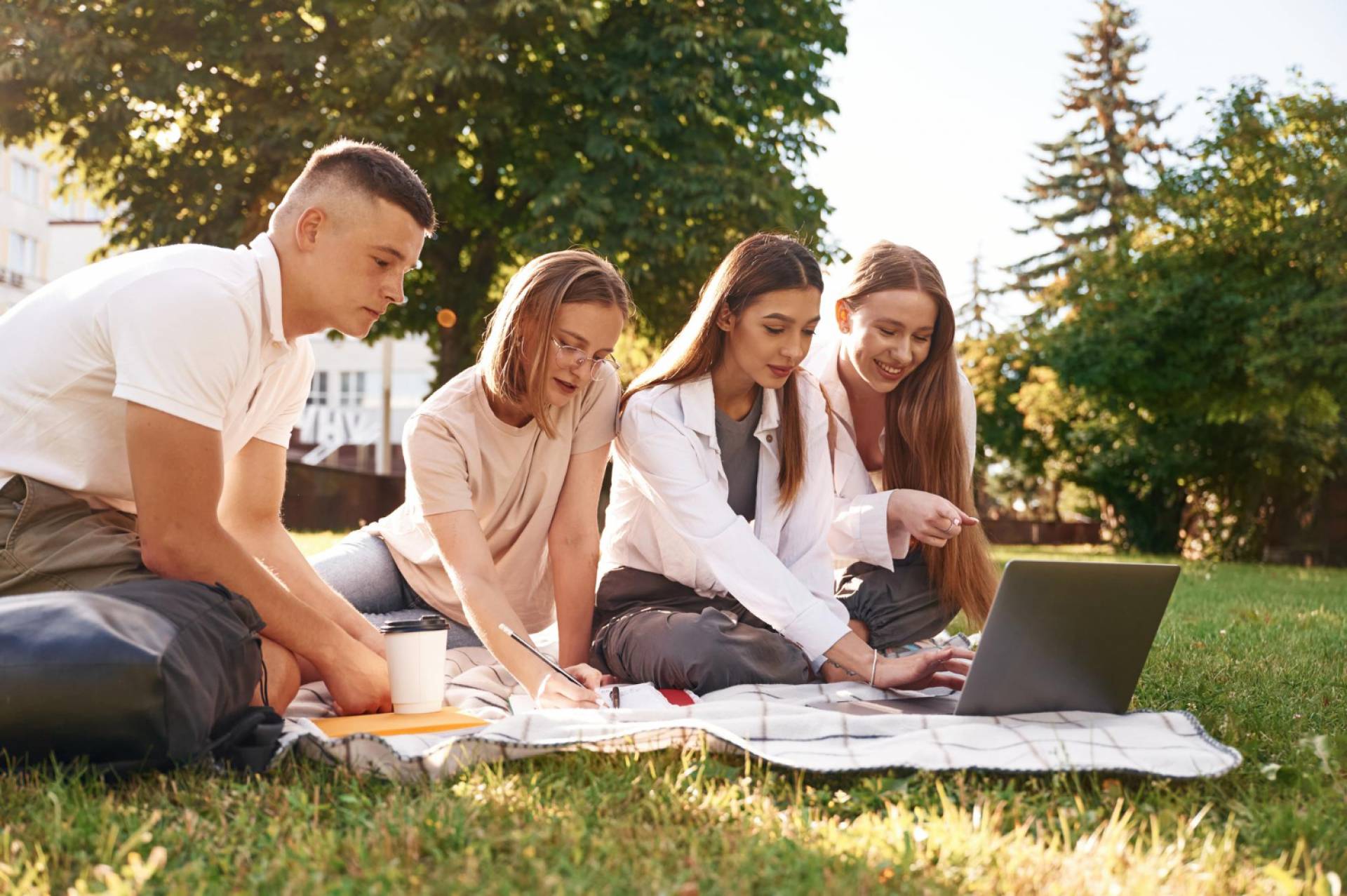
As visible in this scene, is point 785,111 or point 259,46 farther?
point 785,111

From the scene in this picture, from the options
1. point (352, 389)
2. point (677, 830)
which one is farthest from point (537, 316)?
point (352, 389)

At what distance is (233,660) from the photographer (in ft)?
8.77

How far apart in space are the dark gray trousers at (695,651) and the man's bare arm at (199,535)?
3.02ft

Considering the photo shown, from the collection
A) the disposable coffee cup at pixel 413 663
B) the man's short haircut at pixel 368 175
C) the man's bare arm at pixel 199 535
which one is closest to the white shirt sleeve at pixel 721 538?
the disposable coffee cup at pixel 413 663

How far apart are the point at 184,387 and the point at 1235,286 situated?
19414 millimetres

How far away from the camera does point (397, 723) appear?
293 cm

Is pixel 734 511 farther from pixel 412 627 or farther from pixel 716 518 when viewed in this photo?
pixel 412 627

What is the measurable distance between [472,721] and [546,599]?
1347 millimetres

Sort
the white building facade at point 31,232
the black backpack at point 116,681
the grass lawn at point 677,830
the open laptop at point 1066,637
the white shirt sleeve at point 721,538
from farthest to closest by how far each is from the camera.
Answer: the white building facade at point 31,232
the white shirt sleeve at point 721,538
the open laptop at point 1066,637
the black backpack at point 116,681
the grass lawn at point 677,830

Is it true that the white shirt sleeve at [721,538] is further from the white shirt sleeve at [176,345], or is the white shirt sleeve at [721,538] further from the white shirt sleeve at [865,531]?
the white shirt sleeve at [176,345]

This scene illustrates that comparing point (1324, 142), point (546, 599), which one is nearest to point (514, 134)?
point (546, 599)

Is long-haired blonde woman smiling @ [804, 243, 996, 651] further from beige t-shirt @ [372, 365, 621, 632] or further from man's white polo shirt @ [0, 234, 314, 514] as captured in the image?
man's white polo shirt @ [0, 234, 314, 514]

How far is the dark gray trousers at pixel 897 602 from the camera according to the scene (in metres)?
4.31

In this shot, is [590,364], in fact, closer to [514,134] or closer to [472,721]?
[472,721]
